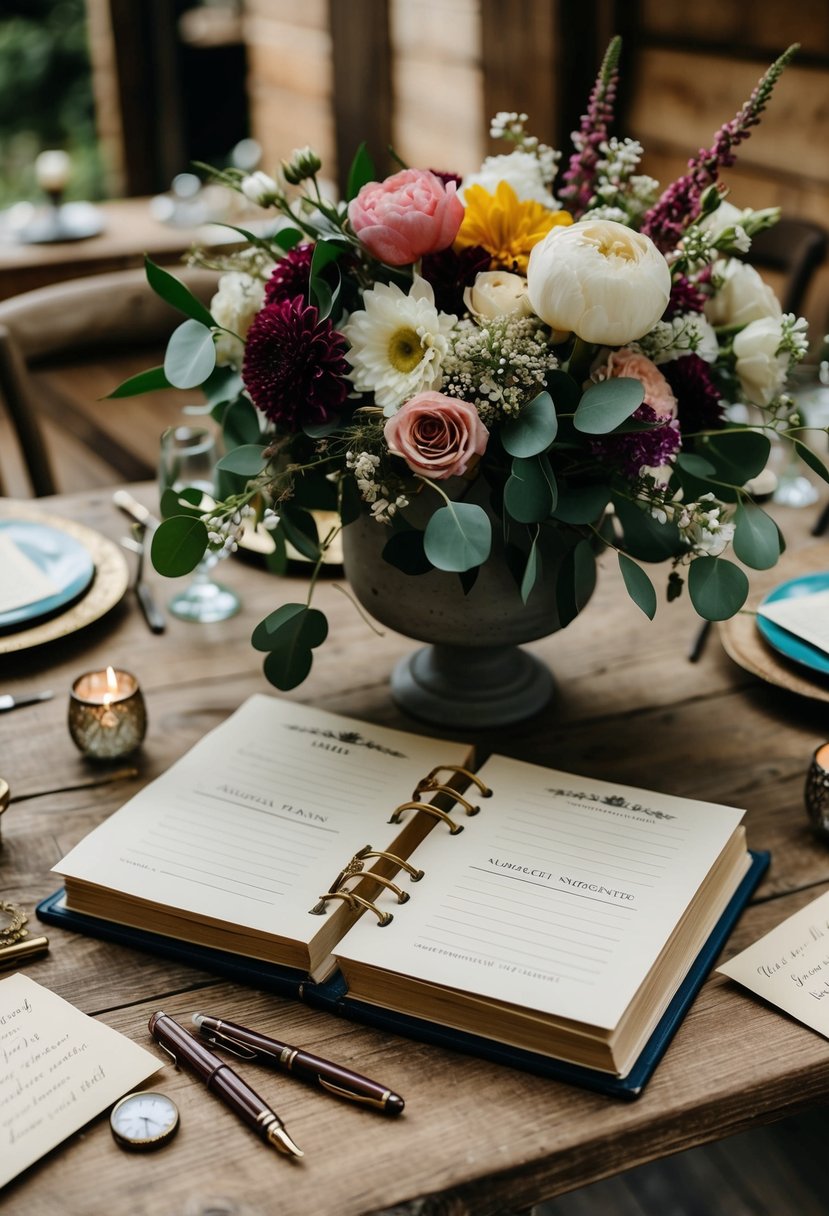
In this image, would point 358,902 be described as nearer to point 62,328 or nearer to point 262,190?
point 262,190

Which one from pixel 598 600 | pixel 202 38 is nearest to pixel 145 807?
pixel 598 600

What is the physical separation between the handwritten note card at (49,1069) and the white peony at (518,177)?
2.24 feet

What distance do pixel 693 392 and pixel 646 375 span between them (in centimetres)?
8

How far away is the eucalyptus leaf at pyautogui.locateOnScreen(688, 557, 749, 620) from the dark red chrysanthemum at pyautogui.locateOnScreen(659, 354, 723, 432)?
12cm

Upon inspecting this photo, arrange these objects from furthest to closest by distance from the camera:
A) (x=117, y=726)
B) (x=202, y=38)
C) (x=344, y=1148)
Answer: (x=202, y=38), (x=117, y=726), (x=344, y=1148)

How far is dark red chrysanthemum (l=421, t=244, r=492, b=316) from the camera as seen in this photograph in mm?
963

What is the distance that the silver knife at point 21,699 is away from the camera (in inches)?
45.2

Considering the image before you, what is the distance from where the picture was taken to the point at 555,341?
3.10ft

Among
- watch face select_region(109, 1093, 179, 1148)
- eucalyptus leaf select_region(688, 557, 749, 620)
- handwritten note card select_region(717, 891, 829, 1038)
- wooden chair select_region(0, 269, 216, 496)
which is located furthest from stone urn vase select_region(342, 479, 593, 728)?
wooden chair select_region(0, 269, 216, 496)

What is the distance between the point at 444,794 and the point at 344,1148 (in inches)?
11.8

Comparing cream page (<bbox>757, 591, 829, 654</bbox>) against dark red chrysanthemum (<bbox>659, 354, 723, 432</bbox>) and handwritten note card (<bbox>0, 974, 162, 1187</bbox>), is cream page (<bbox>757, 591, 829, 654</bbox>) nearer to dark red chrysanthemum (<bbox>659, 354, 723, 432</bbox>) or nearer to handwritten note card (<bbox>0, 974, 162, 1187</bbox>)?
dark red chrysanthemum (<bbox>659, 354, 723, 432</bbox>)

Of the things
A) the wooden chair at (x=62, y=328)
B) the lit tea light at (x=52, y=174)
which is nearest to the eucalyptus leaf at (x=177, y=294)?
the wooden chair at (x=62, y=328)

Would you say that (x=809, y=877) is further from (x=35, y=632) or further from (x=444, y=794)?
(x=35, y=632)

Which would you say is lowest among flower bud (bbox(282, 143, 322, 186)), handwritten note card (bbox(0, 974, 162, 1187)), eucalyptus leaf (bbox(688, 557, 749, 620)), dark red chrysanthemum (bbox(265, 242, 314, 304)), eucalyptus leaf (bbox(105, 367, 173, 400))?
handwritten note card (bbox(0, 974, 162, 1187))
